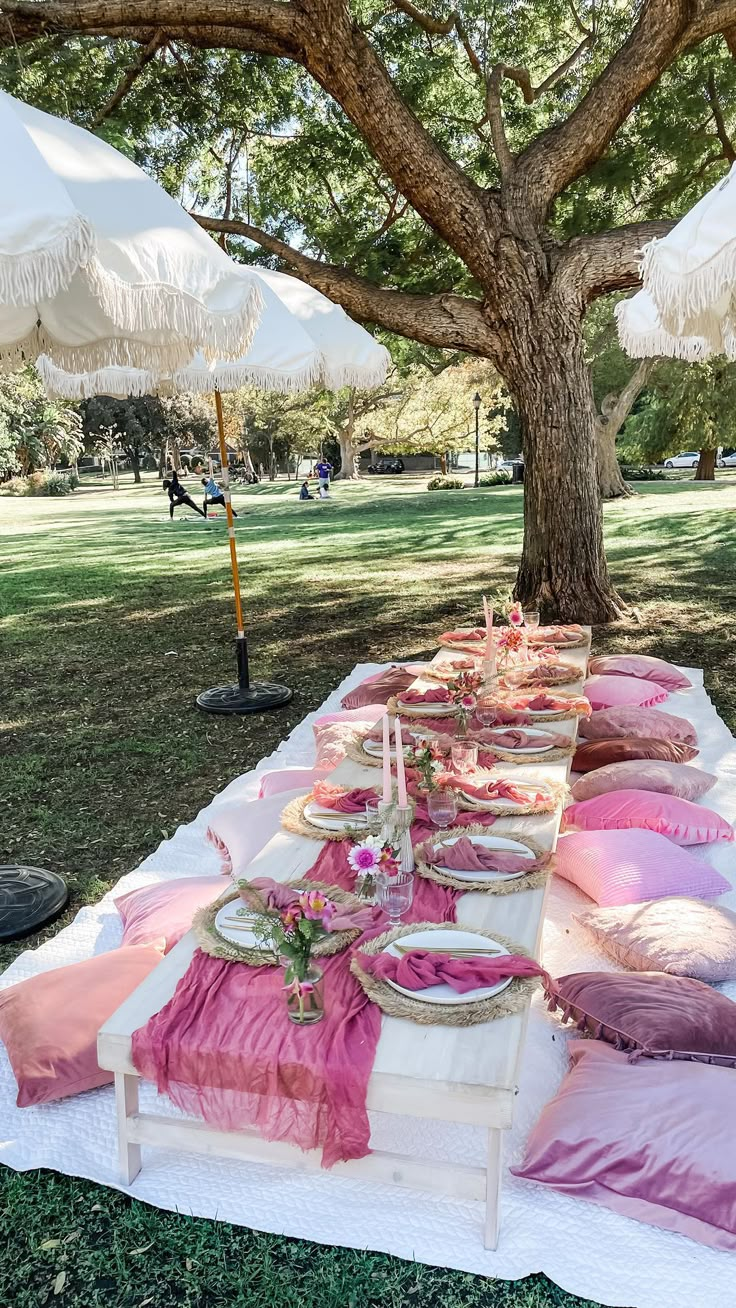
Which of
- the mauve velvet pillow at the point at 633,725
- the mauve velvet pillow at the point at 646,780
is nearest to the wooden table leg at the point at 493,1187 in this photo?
the mauve velvet pillow at the point at 646,780

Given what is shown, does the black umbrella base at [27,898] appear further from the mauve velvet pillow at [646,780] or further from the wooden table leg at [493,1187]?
the mauve velvet pillow at [646,780]

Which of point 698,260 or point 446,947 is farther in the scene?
point 698,260

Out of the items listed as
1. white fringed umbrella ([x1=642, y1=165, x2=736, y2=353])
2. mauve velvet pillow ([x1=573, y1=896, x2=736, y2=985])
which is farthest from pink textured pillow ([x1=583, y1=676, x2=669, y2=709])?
white fringed umbrella ([x1=642, y1=165, x2=736, y2=353])

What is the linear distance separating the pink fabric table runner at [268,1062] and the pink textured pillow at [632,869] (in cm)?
146

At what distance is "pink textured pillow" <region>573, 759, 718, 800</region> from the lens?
4262mm

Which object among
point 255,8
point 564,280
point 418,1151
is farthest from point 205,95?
point 418,1151

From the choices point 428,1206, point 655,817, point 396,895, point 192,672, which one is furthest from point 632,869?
point 192,672

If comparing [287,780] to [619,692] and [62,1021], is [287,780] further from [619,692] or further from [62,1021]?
[619,692]

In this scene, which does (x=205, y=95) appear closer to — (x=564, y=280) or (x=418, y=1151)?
(x=564, y=280)

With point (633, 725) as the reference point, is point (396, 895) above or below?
above

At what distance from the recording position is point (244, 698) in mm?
6668

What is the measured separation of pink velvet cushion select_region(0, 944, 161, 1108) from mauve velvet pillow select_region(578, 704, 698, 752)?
2.83 m

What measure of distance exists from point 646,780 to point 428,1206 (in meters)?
2.39

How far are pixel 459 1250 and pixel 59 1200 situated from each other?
996mm
